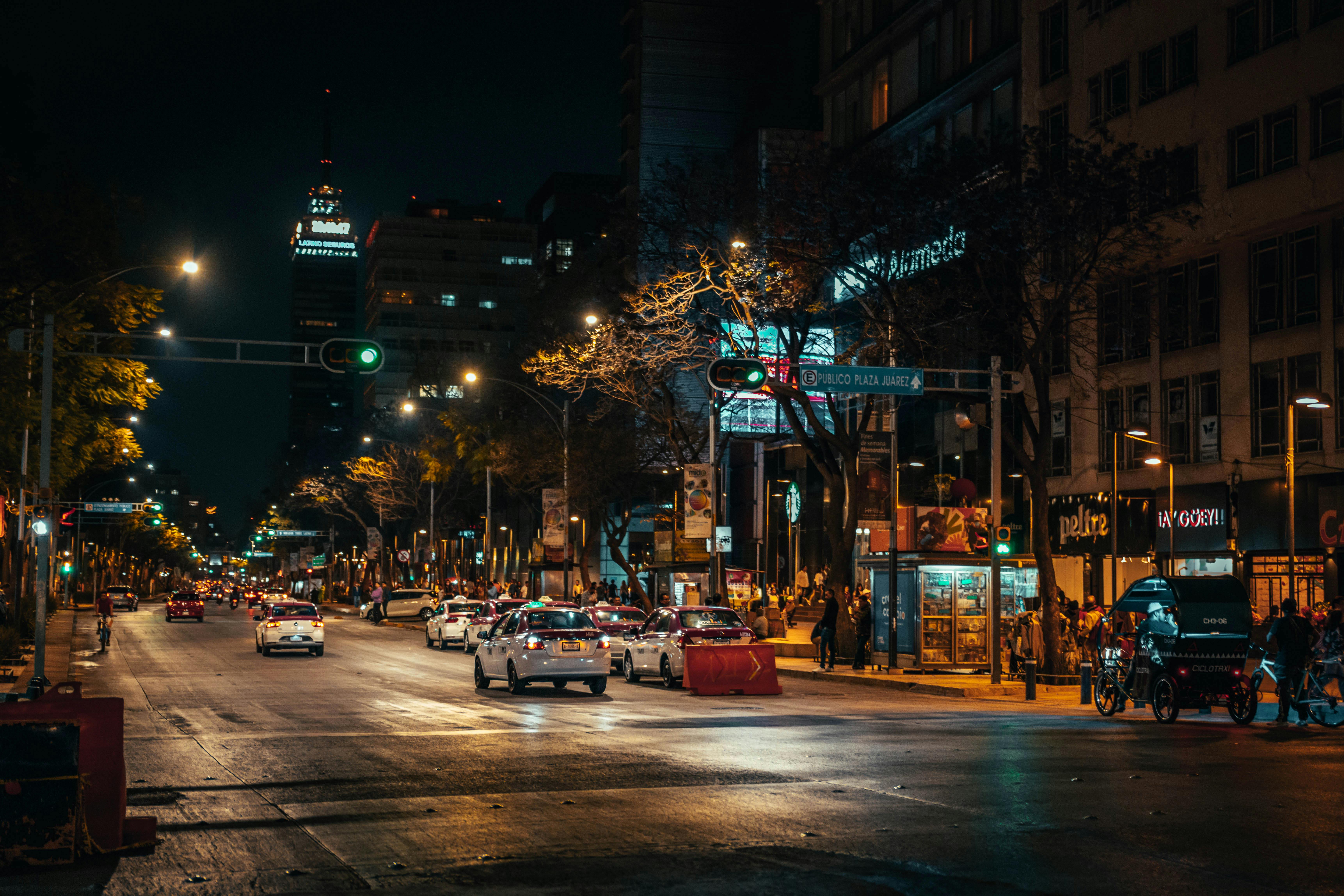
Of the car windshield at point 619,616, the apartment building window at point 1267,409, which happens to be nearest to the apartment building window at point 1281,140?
the apartment building window at point 1267,409

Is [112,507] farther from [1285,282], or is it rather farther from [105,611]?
[1285,282]

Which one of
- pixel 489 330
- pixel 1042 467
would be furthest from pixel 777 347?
pixel 489 330

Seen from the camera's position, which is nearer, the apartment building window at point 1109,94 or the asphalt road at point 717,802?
the asphalt road at point 717,802

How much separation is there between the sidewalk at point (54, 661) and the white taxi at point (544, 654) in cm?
762

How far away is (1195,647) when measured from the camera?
808 inches

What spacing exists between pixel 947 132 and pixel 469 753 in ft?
130

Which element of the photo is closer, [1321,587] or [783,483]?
[1321,587]

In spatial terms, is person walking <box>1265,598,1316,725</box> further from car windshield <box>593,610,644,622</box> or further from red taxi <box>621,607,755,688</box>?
car windshield <box>593,610,644,622</box>

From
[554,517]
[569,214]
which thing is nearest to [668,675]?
[554,517]

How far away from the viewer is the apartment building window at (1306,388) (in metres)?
34.0

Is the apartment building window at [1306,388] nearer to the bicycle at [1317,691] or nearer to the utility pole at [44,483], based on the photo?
the bicycle at [1317,691]

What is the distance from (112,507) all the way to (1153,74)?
101 ft

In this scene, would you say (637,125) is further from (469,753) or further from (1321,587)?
(469,753)

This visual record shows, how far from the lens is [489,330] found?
172 m
